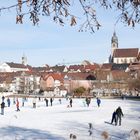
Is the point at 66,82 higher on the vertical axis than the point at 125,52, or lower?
lower

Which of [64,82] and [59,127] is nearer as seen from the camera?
[59,127]

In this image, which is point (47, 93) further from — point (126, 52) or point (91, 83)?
point (126, 52)

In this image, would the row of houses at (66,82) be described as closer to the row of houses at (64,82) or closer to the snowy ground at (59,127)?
the row of houses at (64,82)

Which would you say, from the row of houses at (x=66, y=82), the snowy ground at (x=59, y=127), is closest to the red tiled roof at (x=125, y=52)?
the row of houses at (x=66, y=82)

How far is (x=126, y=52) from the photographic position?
176500 millimetres

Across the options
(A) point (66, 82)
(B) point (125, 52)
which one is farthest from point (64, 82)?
(B) point (125, 52)

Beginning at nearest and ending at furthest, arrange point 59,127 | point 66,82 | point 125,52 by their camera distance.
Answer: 1. point 59,127
2. point 66,82
3. point 125,52

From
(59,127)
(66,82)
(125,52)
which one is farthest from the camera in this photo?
(125,52)

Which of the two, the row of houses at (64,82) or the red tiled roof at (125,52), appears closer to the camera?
the row of houses at (64,82)

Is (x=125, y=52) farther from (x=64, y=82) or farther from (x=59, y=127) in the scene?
(x=59, y=127)

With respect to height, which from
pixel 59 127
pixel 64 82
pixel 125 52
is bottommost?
pixel 59 127

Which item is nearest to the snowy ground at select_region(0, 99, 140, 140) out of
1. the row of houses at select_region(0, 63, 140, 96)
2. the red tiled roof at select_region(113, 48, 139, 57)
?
the row of houses at select_region(0, 63, 140, 96)

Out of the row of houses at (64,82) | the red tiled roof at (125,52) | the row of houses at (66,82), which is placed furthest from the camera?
the red tiled roof at (125,52)

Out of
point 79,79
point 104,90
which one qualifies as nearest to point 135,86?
point 104,90
